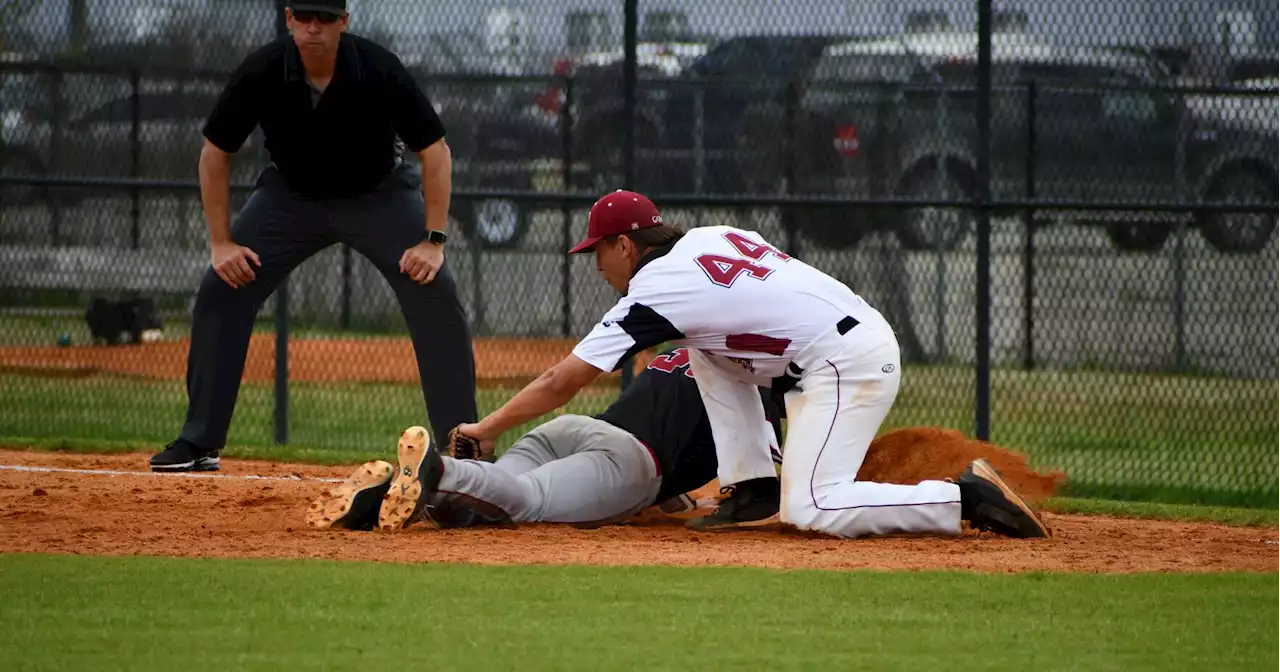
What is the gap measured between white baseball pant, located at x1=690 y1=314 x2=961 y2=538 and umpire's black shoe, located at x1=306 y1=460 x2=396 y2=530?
5.09ft

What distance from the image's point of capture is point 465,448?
707 cm

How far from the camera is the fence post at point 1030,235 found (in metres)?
9.84

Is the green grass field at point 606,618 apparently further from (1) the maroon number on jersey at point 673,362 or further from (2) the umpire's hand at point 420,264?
(2) the umpire's hand at point 420,264

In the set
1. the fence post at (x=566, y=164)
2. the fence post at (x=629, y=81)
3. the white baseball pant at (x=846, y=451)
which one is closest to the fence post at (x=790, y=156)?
the fence post at (x=629, y=81)

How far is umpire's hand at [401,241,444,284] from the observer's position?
324 inches

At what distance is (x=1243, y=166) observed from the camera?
9.51 m

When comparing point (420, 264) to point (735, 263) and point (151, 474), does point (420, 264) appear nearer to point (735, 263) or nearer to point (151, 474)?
point (735, 263)

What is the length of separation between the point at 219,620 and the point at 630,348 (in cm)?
208

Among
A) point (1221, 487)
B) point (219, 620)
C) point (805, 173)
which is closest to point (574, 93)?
point (805, 173)

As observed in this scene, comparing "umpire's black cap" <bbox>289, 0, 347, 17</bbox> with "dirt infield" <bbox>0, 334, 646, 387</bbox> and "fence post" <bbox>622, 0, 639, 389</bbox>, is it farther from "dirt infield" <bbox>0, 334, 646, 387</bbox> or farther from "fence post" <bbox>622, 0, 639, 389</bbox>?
"dirt infield" <bbox>0, 334, 646, 387</bbox>

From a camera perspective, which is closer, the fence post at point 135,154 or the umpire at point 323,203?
the umpire at point 323,203

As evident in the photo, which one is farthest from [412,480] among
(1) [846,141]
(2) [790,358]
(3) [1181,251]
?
(3) [1181,251]

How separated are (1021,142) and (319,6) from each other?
3.97 meters

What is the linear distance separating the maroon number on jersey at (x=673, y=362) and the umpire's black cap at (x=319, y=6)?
79.7 inches
